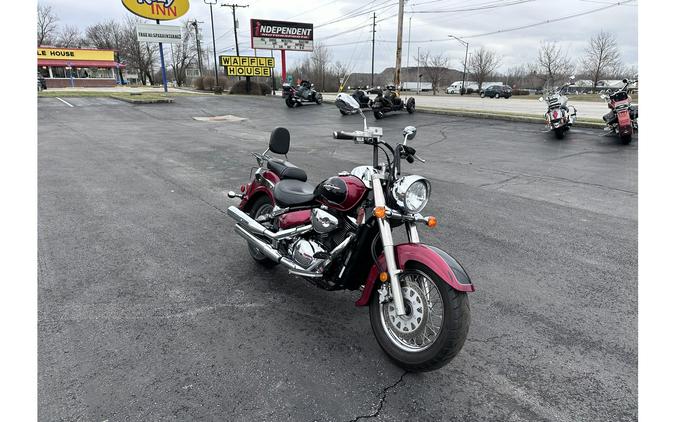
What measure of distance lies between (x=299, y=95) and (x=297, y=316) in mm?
23066

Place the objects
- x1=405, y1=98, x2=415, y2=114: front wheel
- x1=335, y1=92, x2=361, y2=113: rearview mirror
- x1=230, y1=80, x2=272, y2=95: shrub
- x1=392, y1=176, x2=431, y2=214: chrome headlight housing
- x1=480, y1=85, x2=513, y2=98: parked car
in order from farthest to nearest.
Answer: x1=480, y1=85, x2=513, y2=98: parked car < x1=230, y1=80, x2=272, y2=95: shrub < x1=405, y1=98, x2=415, y2=114: front wheel < x1=335, y1=92, x2=361, y2=113: rearview mirror < x1=392, y1=176, x2=431, y2=214: chrome headlight housing

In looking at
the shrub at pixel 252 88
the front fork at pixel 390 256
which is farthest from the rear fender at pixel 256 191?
the shrub at pixel 252 88

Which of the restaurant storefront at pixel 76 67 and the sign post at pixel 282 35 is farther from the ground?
the restaurant storefront at pixel 76 67

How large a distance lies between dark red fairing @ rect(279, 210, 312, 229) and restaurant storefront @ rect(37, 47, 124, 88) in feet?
216

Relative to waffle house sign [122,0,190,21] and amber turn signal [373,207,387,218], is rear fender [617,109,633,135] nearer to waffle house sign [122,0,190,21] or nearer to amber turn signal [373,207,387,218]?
amber turn signal [373,207,387,218]

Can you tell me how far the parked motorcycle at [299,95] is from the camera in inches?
981

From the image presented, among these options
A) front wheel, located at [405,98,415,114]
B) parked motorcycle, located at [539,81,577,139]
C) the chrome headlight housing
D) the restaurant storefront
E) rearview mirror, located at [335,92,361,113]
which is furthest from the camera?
the restaurant storefront

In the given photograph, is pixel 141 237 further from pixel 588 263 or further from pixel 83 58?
pixel 83 58

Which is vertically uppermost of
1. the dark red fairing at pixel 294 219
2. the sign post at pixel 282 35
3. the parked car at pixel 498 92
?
the sign post at pixel 282 35

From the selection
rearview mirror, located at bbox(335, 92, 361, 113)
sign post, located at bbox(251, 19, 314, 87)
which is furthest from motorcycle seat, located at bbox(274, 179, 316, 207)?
sign post, located at bbox(251, 19, 314, 87)

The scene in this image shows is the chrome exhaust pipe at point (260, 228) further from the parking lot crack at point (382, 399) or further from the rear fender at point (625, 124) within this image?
the rear fender at point (625, 124)

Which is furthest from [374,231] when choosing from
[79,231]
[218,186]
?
[218,186]

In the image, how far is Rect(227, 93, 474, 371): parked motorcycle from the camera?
254 centimetres

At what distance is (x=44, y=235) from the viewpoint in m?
5.02
